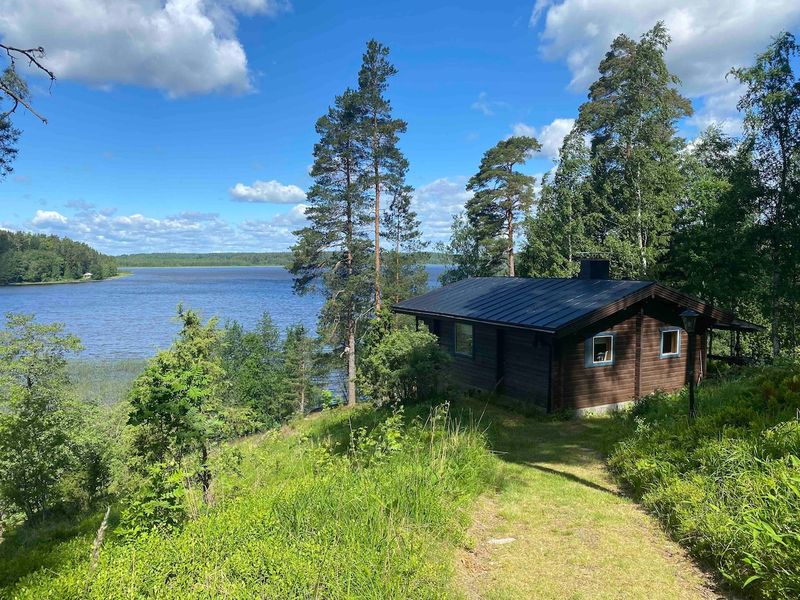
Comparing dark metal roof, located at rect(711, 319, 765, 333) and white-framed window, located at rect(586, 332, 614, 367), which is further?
dark metal roof, located at rect(711, 319, 765, 333)

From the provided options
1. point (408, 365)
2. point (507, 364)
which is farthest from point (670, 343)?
point (408, 365)

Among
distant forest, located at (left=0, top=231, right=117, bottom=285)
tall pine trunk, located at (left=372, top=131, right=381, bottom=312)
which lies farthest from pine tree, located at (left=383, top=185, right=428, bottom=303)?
distant forest, located at (left=0, top=231, right=117, bottom=285)

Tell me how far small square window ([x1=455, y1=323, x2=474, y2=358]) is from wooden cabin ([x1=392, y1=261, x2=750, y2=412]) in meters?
0.14

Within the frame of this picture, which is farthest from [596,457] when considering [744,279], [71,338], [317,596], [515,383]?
[71,338]

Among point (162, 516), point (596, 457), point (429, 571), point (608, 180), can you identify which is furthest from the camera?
point (608, 180)

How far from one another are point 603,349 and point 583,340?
0.86 meters

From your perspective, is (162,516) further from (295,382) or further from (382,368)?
(295,382)

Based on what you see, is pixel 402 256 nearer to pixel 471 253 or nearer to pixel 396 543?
pixel 471 253

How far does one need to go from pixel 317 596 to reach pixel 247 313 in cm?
6644

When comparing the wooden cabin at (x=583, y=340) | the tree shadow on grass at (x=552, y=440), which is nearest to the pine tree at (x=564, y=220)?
the wooden cabin at (x=583, y=340)

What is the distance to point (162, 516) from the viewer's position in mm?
4871

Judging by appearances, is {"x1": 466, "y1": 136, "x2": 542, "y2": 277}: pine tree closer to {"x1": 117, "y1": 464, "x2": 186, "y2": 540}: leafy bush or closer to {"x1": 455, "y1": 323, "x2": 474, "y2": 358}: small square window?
{"x1": 455, "y1": 323, "x2": 474, "y2": 358}: small square window

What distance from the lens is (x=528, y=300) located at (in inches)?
553

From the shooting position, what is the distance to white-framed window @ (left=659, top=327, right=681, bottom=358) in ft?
45.2
